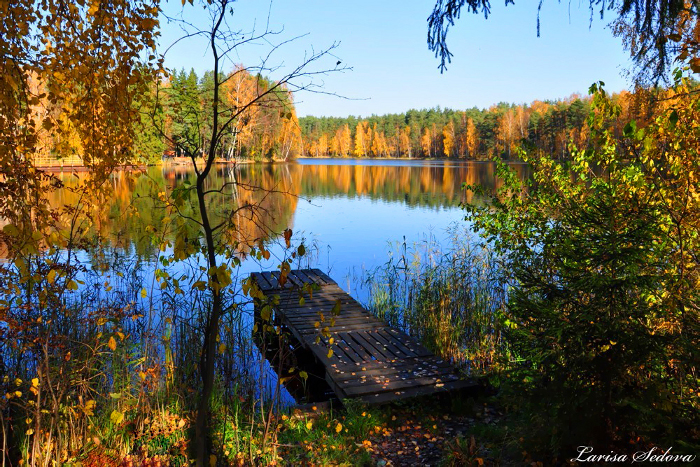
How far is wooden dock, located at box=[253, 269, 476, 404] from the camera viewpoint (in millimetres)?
4742

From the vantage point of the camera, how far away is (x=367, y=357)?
Result: 18.0 ft

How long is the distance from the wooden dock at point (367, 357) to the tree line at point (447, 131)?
50.7 metres

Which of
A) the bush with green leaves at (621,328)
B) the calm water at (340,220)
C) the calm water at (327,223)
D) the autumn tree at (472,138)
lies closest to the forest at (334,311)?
the bush with green leaves at (621,328)

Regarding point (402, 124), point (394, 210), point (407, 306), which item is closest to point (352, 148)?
point (402, 124)

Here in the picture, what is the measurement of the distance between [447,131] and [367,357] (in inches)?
3296

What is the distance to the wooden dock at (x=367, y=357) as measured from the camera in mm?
4742

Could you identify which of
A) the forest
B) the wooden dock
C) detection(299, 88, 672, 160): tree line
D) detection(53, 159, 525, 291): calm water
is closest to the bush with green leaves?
the forest

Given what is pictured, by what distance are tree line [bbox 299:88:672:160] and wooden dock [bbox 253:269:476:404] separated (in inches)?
1996

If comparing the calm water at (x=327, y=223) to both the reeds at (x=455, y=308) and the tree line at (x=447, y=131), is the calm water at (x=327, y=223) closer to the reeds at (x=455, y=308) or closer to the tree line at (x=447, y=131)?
the reeds at (x=455, y=308)

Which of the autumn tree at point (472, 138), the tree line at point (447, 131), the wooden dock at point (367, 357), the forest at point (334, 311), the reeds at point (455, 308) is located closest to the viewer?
the forest at point (334, 311)

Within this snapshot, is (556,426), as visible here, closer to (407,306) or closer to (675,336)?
(675,336)

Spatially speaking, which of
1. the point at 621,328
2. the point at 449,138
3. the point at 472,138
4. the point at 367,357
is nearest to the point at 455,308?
the point at 367,357

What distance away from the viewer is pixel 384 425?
438cm

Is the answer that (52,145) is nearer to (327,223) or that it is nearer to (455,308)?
(455,308)
